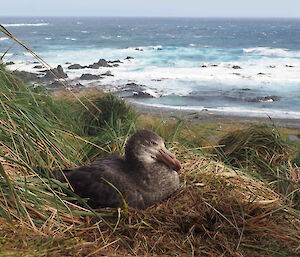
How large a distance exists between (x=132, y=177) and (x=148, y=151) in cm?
29

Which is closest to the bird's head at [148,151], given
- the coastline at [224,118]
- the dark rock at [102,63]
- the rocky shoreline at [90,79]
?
the coastline at [224,118]

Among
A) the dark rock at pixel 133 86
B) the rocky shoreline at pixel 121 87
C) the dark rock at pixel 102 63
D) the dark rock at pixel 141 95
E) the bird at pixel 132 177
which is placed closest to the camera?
the bird at pixel 132 177

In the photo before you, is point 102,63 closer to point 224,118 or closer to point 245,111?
point 245,111

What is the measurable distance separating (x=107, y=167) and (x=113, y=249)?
975 mm

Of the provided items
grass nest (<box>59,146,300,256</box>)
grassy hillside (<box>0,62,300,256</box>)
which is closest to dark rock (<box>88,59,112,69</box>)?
grassy hillside (<box>0,62,300,256</box>)

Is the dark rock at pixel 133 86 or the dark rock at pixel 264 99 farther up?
the dark rock at pixel 133 86

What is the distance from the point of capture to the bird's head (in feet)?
10.7

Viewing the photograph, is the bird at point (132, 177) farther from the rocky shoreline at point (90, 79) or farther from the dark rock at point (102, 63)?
the dark rock at point (102, 63)

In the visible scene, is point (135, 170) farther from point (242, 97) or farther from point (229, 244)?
point (242, 97)

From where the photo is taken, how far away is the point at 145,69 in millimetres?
35312

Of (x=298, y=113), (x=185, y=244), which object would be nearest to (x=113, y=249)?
(x=185, y=244)

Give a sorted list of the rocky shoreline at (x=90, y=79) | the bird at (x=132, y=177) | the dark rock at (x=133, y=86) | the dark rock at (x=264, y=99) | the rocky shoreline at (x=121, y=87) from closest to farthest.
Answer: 1. the bird at (x=132, y=177)
2. the rocky shoreline at (x=121, y=87)
3. the rocky shoreline at (x=90, y=79)
4. the dark rock at (x=264, y=99)
5. the dark rock at (x=133, y=86)

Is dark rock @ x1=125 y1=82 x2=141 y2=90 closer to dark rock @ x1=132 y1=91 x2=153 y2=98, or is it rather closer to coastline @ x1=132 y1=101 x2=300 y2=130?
dark rock @ x1=132 y1=91 x2=153 y2=98

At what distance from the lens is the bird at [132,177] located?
2951 mm
